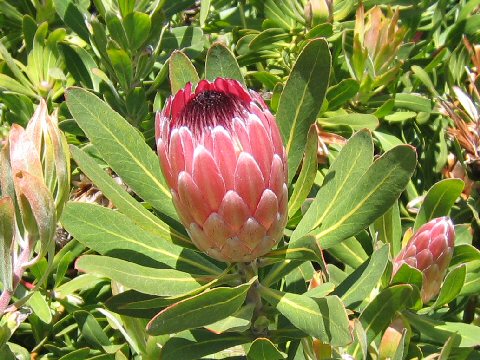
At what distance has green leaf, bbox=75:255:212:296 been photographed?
3.82 feet

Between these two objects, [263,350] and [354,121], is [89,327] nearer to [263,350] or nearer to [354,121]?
[263,350]

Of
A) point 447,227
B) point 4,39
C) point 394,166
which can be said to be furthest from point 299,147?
point 4,39

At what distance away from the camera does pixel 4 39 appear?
235 cm

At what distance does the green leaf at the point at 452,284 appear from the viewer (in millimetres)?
1464

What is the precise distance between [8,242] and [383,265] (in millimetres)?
681

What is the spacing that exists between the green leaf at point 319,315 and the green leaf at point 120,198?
23 cm

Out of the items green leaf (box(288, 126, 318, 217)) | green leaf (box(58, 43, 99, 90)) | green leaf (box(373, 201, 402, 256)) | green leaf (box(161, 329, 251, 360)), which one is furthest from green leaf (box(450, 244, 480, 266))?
green leaf (box(58, 43, 99, 90))

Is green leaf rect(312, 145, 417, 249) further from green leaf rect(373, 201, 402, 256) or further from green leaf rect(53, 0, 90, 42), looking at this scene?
green leaf rect(53, 0, 90, 42)

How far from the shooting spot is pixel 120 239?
133 centimetres

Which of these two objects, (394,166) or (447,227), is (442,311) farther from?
(394,166)

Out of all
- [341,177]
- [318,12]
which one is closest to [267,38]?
[318,12]

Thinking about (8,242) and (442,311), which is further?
(442,311)

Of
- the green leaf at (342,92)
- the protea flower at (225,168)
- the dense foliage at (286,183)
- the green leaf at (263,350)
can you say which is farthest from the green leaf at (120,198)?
the green leaf at (342,92)

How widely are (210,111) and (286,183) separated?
0.64 feet
